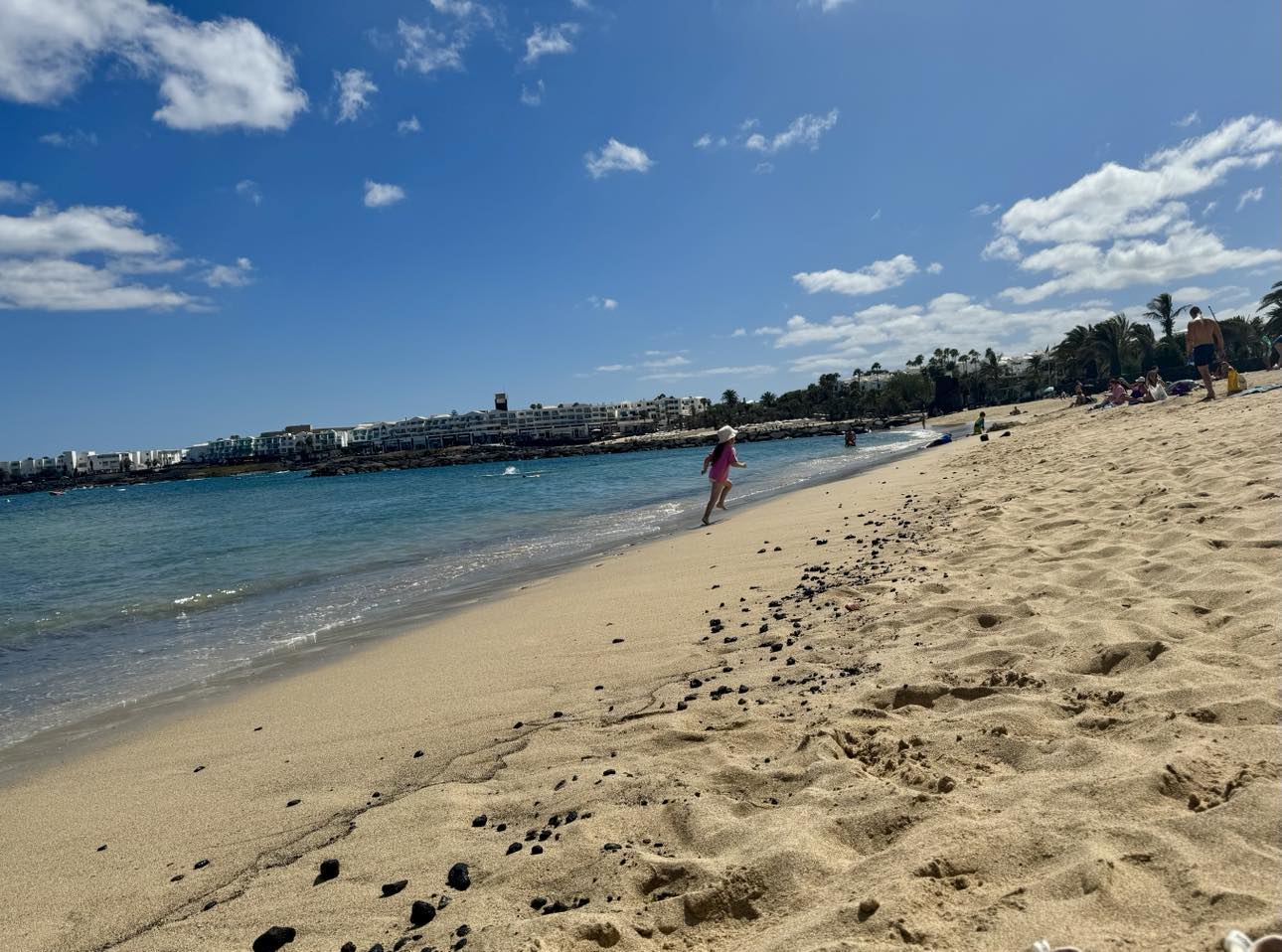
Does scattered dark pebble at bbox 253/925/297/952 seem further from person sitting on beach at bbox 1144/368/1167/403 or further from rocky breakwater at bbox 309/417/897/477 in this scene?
rocky breakwater at bbox 309/417/897/477

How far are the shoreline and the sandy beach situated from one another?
0.42 m

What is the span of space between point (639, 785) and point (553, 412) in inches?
6866

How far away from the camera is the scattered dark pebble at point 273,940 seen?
2.49 m

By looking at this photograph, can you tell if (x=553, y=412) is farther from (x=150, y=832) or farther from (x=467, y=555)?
(x=150, y=832)

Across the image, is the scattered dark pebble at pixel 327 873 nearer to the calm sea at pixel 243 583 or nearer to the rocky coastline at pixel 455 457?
the calm sea at pixel 243 583

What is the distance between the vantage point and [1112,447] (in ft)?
37.0

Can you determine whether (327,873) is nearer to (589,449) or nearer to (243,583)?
(243,583)

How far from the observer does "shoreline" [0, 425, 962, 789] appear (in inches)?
217

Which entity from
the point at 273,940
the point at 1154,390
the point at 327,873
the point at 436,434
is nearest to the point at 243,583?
the point at 327,873

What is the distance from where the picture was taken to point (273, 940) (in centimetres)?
249

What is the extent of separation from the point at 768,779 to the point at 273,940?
2.04 m

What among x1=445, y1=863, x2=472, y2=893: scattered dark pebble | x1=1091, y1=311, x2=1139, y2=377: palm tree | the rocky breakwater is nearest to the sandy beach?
x1=445, y1=863, x2=472, y2=893: scattered dark pebble

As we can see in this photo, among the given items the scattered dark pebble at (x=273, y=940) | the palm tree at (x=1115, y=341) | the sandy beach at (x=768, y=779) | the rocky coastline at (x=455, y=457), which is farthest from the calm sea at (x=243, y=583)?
the rocky coastline at (x=455, y=457)

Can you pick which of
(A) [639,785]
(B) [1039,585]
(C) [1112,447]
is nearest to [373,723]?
(A) [639,785]
